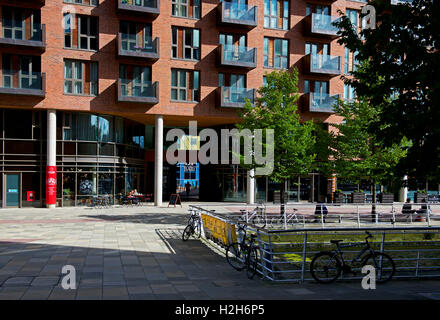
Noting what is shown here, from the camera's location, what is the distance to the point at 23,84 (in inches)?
1038

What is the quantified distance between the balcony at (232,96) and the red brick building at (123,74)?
0.08 meters

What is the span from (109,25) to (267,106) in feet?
41.3

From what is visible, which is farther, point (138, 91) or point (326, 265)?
point (138, 91)

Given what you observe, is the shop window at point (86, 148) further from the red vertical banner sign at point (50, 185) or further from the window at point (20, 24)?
the window at point (20, 24)

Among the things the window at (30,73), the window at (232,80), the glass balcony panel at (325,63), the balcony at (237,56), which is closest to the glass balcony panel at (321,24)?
the glass balcony panel at (325,63)

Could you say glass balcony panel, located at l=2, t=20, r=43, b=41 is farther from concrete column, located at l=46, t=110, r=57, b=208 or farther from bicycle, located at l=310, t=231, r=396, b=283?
bicycle, located at l=310, t=231, r=396, b=283

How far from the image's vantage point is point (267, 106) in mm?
23750

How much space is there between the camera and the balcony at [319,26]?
107 ft

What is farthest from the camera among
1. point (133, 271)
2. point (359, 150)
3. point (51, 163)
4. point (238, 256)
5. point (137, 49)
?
point (137, 49)

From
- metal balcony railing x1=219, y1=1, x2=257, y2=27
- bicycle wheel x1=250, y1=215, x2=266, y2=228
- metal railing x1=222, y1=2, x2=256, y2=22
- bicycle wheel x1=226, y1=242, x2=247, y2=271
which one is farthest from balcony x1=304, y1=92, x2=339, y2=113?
bicycle wheel x1=226, y1=242, x2=247, y2=271

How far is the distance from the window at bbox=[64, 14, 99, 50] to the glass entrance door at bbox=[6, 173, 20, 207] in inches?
359

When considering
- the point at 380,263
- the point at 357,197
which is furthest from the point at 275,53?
the point at 380,263

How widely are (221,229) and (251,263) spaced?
9.59 ft

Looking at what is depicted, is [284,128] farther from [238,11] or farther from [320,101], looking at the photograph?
[238,11]
